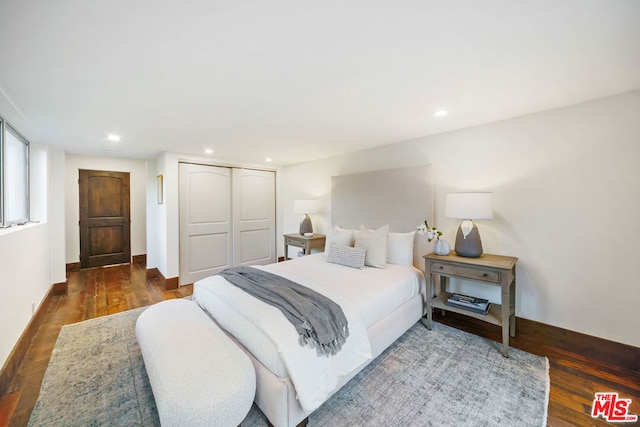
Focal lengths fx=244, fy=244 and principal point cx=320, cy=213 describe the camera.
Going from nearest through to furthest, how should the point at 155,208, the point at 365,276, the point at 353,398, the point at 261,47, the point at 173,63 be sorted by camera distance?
the point at 261,47 → the point at 173,63 → the point at 353,398 → the point at 365,276 → the point at 155,208

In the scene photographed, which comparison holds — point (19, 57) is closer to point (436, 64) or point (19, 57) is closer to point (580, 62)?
point (436, 64)

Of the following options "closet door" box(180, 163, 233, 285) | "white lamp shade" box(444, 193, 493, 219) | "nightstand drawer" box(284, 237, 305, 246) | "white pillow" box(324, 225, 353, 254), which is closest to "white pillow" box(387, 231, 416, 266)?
"white pillow" box(324, 225, 353, 254)

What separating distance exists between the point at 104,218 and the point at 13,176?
2.71 meters

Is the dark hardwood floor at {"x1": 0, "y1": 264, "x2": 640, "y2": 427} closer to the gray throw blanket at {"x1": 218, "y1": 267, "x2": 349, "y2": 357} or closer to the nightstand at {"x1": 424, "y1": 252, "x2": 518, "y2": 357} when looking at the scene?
the nightstand at {"x1": 424, "y1": 252, "x2": 518, "y2": 357}

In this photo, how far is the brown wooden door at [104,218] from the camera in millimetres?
5012

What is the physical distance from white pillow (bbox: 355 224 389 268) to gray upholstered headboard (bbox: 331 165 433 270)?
45 cm

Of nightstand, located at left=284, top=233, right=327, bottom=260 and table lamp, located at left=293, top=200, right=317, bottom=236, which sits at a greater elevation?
table lamp, located at left=293, top=200, right=317, bottom=236

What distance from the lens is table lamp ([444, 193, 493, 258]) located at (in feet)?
7.94

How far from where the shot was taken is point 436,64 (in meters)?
1.55

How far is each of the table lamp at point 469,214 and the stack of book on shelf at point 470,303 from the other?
46 cm

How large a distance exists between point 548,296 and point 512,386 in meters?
1.09

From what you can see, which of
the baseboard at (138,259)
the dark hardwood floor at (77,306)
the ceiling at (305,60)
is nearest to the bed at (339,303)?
the dark hardwood floor at (77,306)

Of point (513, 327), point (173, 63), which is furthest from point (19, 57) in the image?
point (513, 327)

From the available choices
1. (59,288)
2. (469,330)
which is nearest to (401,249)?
(469,330)
